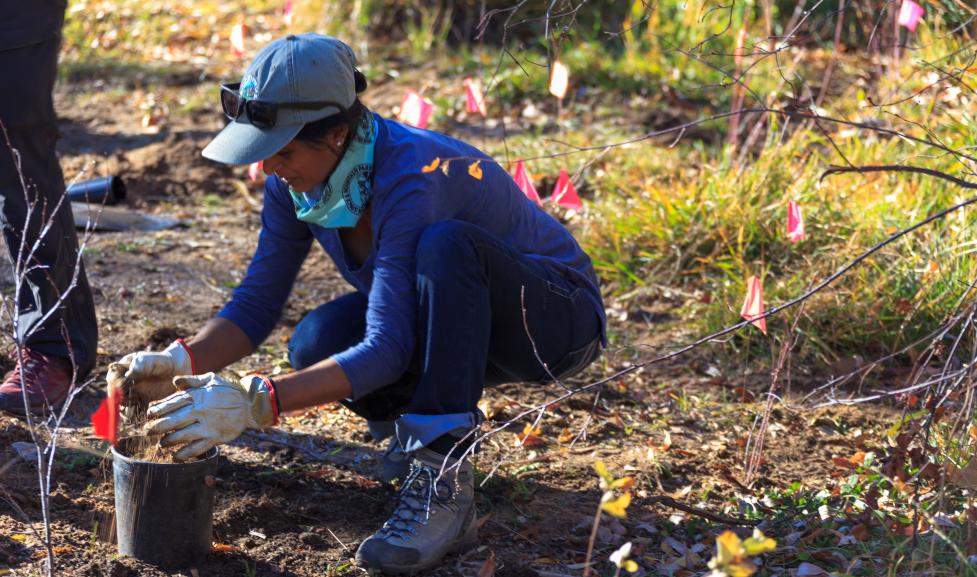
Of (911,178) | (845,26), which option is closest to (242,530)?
(911,178)

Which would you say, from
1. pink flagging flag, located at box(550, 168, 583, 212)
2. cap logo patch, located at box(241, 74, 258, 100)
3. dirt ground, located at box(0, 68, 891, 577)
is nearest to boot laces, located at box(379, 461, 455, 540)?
dirt ground, located at box(0, 68, 891, 577)

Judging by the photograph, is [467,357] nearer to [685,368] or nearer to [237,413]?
[237,413]

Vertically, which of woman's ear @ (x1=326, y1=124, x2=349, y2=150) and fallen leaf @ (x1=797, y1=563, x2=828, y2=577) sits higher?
woman's ear @ (x1=326, y1=124, x2=349, y2=150)

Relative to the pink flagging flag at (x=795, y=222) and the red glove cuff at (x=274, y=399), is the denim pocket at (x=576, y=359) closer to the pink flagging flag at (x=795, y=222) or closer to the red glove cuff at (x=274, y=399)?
the red glove cuff at (x=274, y=399)

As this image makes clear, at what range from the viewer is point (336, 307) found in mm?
2904

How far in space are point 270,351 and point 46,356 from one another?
33.5 inches

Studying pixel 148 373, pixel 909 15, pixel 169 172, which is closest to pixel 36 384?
pixel 148 373

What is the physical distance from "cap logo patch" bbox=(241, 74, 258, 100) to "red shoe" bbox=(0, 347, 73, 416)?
3.84ft

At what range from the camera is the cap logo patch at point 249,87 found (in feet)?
8.02

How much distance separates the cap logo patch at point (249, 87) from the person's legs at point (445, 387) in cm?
49

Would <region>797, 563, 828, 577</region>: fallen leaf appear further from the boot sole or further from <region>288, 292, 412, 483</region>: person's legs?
<region>288, 292, 412, 483</region>: person's legs

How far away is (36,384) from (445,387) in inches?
52.4

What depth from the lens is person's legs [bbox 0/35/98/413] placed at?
3016 millimetres

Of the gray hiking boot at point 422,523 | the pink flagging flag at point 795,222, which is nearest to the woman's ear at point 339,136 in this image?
the gray hiking boot at point 422,523
